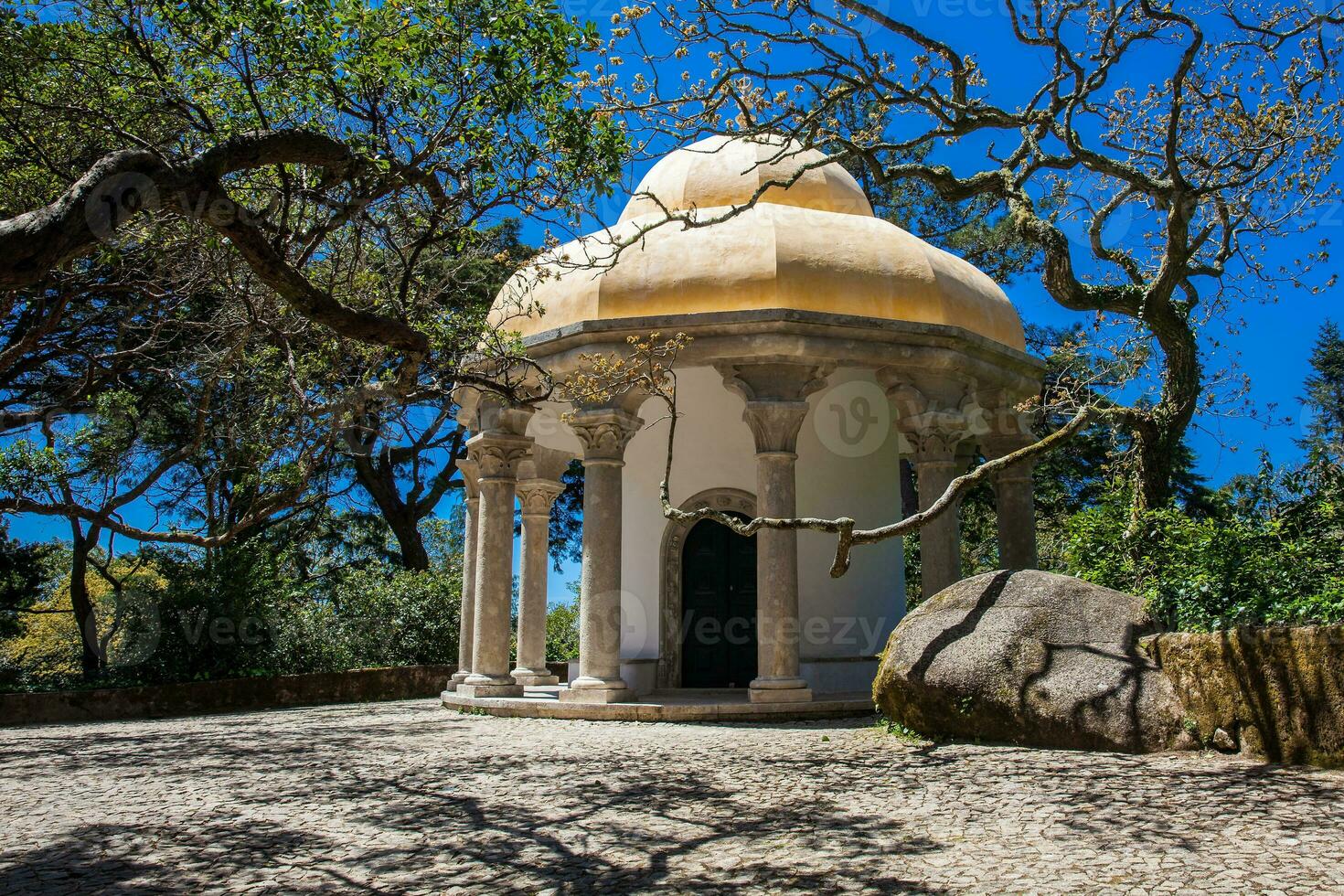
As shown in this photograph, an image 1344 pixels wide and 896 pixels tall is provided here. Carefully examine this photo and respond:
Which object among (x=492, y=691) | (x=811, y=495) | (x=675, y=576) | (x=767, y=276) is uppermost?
(x=767, y=276)

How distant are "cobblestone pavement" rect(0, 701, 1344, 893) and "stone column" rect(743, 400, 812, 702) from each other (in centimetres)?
215

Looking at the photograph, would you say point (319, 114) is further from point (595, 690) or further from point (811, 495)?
point (811, 495)

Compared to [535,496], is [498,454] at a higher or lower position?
higher

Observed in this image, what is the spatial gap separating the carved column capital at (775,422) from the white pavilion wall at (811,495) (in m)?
2.76

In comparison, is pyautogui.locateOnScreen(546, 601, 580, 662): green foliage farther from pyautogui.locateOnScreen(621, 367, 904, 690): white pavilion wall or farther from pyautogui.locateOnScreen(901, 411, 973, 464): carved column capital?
pyautogui.locateOnScreen(901, 411, 973, 464): carved column capital

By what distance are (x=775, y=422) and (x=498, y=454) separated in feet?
12.0

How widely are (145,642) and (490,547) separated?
585 cm

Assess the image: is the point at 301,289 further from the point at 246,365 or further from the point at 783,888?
the point at 246,365

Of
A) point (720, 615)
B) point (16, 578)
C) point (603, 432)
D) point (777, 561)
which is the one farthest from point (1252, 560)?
point (16, 578)

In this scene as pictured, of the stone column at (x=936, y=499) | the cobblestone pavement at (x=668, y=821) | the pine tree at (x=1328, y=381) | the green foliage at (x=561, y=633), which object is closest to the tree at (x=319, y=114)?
the cobblestone pavement at (x=668, y=821)

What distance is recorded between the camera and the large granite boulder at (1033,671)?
7.25m

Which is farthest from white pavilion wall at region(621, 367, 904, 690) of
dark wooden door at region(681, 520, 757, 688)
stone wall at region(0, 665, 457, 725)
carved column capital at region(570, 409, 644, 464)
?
stone wall at region(0, 665, 457, 725)

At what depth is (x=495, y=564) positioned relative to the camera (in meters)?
12.8

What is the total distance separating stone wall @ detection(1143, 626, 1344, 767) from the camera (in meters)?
6.19
